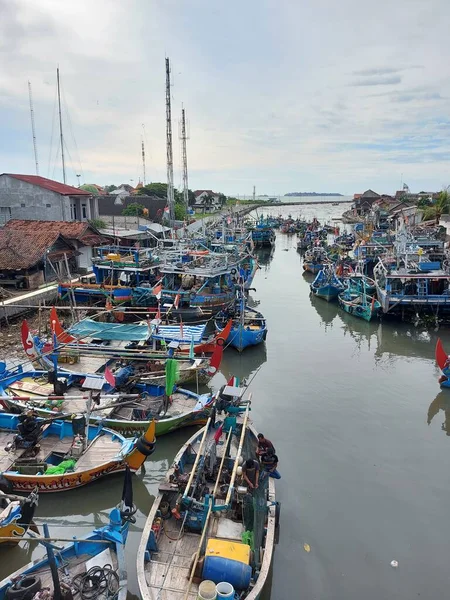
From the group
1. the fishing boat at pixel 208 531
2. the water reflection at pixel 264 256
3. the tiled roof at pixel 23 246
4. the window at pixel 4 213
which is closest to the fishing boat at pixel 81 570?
the fishing boat at pixel 208 531

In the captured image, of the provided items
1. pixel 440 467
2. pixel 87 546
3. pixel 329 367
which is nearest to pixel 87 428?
pixel 87 546

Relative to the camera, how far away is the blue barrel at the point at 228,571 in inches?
274

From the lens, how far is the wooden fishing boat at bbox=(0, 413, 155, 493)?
991 cm

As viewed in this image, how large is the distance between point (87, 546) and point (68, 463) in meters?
2.86

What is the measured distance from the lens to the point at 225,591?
21.6ft

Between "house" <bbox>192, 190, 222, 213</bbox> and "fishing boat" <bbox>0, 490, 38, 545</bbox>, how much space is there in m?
82.8

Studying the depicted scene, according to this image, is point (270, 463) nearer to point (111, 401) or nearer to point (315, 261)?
point (111, 401)

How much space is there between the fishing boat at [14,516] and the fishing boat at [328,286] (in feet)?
78.1

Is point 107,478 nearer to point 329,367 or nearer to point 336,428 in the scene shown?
point 336,428

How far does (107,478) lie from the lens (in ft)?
36.1

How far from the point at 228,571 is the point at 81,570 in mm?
2628

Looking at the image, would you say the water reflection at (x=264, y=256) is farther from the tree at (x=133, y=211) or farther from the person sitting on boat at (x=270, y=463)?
the person sitting on boat at (x=270, y=463)

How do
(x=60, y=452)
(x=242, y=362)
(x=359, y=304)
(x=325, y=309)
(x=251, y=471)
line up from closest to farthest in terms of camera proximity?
(x=251, y=471) → (x=60, y=452) → (x=242, y=362) → (x=359, y=304) → (x=325, y=309)

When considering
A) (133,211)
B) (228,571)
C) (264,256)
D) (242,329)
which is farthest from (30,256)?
(264,256)
